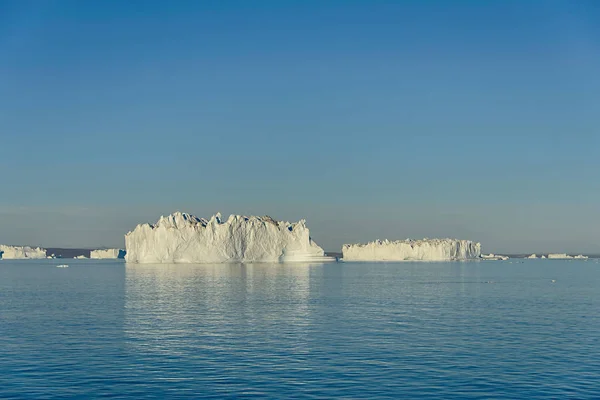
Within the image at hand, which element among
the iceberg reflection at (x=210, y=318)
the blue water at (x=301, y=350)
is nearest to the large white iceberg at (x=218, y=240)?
the iceberg reflection at (x=210, y=318)

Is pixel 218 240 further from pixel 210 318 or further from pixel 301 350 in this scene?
pixel 301 350

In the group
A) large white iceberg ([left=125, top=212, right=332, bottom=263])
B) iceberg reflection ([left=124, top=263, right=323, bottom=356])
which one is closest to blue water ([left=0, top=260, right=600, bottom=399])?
iceberg reflection ([left=124, top=263, right=323, bottom=356])

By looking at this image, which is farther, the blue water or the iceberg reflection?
the iceberg reflection

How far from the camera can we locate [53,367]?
2292 centimetres

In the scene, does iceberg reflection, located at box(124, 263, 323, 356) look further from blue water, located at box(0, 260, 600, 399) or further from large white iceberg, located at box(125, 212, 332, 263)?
large white iceberg, located at box(125, 212, 332, 263)

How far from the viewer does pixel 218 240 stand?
13638 cm

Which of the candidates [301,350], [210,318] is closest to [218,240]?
[210,318]

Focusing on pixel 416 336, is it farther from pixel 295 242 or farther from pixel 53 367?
pixel 295 242

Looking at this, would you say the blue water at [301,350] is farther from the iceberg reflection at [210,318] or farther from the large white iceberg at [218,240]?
the large white iceberg at [218,240]

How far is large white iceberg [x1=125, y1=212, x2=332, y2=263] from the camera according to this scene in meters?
136

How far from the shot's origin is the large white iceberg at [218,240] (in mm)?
135500

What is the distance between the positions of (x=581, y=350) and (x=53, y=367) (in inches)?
822

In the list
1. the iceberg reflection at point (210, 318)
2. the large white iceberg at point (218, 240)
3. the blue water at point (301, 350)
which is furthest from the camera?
the large white iceberg at point (218, 240)

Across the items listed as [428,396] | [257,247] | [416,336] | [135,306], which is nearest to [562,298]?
[416,336]
